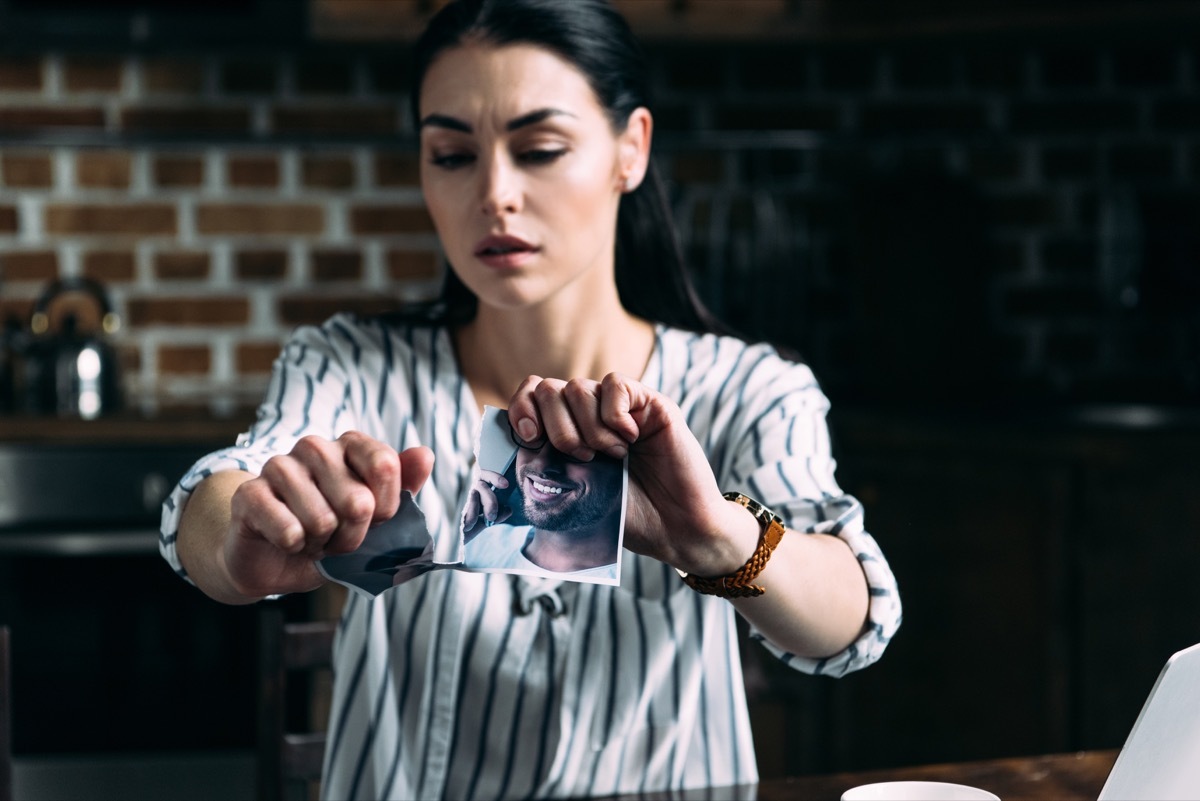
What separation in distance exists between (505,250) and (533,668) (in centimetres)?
38

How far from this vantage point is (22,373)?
7.78ft

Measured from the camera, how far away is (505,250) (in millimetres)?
1235

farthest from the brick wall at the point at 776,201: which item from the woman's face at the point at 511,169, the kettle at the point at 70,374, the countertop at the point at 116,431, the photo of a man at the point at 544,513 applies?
the photo of a man at the point at 544,513

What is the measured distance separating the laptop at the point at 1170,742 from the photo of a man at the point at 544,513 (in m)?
0.29

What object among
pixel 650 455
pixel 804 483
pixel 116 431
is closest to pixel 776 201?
pixel 116 431

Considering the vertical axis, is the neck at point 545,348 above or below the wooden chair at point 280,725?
above

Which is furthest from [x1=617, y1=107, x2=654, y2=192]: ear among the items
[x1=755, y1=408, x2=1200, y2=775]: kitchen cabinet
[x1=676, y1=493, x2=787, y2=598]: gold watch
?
[x1=755, y1=408, x2=1200, y2=775]: kitchen cabinet

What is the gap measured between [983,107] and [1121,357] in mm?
574

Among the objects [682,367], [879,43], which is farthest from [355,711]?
[879,43]

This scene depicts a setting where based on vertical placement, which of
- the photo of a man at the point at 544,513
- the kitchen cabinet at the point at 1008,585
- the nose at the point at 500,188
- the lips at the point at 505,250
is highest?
the nose at the point at 500,188

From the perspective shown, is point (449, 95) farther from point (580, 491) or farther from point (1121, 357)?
point (1121, 357)

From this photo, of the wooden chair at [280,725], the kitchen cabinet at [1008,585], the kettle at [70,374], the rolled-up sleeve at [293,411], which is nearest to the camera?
the rolled-up sleeve at [293,411]

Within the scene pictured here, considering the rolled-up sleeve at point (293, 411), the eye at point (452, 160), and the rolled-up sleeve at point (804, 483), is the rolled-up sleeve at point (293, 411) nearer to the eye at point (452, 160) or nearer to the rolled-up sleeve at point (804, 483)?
the eye at point (452, 160)

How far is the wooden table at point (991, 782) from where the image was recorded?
3.07 ft
